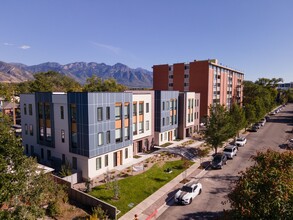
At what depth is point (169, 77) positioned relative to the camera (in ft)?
220

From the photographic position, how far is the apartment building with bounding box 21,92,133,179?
26938 mm

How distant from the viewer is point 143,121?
38031mm

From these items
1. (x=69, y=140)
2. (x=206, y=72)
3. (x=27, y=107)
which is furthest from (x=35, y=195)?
(x=206, y=72)

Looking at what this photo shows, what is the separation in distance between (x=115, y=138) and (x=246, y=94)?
87.5m

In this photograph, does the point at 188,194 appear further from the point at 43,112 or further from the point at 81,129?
the point at 43,112

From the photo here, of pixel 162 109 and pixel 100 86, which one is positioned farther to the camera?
pixel 100 86

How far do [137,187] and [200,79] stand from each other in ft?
145

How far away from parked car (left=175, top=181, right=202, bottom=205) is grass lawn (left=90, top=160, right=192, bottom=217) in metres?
3.54

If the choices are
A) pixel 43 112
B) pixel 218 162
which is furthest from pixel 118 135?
pixel 218 162

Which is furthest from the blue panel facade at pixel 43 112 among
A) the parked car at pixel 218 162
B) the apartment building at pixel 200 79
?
the apartment building at pixel 200 79

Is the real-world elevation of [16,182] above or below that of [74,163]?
above

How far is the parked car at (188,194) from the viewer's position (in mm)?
21219

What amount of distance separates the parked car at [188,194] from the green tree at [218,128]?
1311cm

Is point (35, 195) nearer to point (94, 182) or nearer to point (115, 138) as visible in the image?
point (94, 182)
